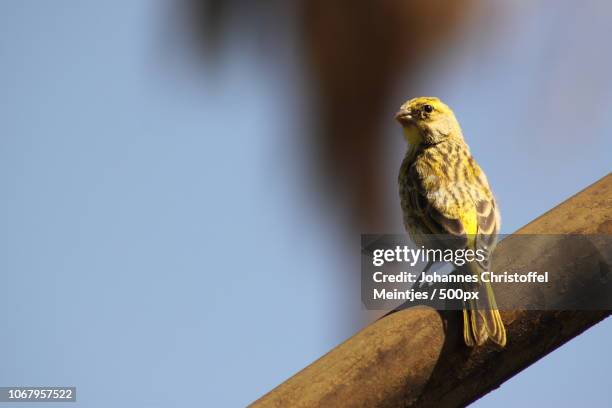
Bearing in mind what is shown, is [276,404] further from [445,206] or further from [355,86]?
[355,86]

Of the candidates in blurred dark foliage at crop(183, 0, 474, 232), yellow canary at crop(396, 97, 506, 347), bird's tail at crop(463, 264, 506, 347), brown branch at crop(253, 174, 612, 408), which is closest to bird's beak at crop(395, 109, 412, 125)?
yellow canary at crop(396, 97, 506, 347)

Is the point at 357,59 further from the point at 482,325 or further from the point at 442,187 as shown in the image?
the point at 482,325

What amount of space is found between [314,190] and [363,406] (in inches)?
68.2

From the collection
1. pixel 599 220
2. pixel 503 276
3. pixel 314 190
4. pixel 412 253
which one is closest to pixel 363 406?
pixel 503 276

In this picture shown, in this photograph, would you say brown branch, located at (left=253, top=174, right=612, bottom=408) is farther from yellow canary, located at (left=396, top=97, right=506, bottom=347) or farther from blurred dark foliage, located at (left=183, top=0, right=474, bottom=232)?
blurred dark foliage, located at (left=183, top=0, right=474, bottom=232)

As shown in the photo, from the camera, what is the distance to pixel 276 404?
8.63ft

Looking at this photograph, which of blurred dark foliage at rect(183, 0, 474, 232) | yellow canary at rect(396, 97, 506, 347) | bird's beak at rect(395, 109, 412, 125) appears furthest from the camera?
bird's beak at rect(395, 109, 412, 125)

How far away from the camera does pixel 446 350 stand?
Answer: 282cm

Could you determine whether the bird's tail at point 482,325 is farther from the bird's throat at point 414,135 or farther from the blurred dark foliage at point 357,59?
the bird's throat at point 414,135

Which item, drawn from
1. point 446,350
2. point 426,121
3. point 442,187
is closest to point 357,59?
point 442,187

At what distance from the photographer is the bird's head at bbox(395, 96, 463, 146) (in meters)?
5.42

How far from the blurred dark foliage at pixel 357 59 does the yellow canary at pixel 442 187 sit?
0.24m

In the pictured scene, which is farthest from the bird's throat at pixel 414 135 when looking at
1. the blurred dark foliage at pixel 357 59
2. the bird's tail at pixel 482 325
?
the bird's tail at pixel 482 325

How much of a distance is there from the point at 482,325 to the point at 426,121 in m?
2.90
